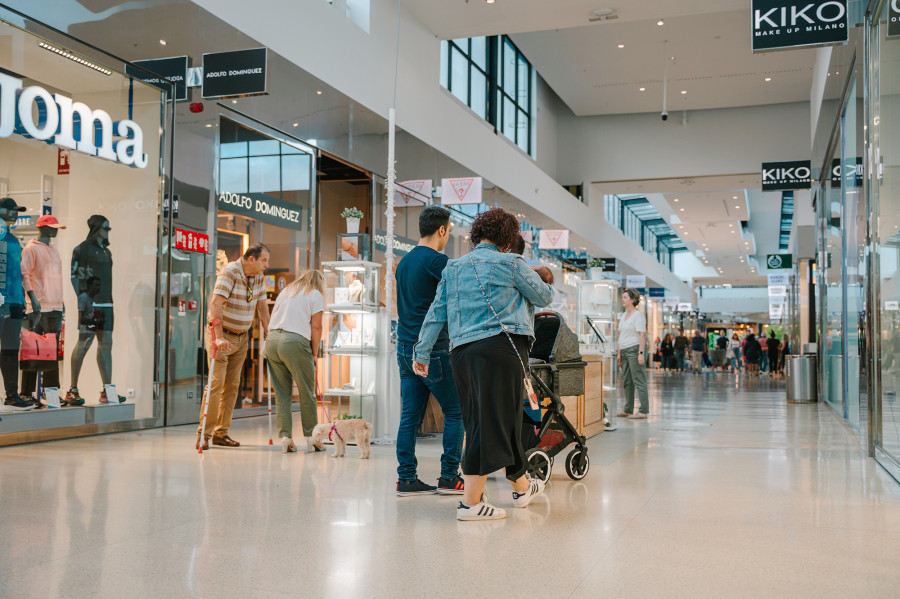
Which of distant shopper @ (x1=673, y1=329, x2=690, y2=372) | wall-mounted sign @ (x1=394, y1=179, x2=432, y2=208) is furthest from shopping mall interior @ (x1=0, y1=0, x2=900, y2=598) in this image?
distant shopper @ (x1=673, y1=329, x2=690, y2=372)

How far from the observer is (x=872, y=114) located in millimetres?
5680

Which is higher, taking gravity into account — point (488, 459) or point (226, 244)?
point (226, 244)

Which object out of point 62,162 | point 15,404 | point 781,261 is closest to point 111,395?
point 15,404

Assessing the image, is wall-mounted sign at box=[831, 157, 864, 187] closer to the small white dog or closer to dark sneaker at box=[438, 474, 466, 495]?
dark sneaker at box=[438, 474, 466, 495]

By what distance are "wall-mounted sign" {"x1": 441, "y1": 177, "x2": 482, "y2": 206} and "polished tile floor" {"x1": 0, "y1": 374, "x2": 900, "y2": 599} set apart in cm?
747

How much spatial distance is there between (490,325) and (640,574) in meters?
1.27

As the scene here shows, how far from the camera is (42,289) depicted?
6.79 metres

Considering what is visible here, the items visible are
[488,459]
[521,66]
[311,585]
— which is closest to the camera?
[311,585]

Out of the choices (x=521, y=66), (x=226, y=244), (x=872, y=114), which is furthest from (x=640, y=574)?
(x=521, y=66)

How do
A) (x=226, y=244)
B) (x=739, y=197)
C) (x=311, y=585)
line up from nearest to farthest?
(x=311, y=585) → (x=226, y=244) → (x=739, y=197)

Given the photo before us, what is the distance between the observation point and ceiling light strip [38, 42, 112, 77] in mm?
6480

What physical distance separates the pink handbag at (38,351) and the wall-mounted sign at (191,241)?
156cm

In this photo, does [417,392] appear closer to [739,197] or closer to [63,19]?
[63,19]

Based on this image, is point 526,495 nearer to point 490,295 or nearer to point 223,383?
point 490,295
